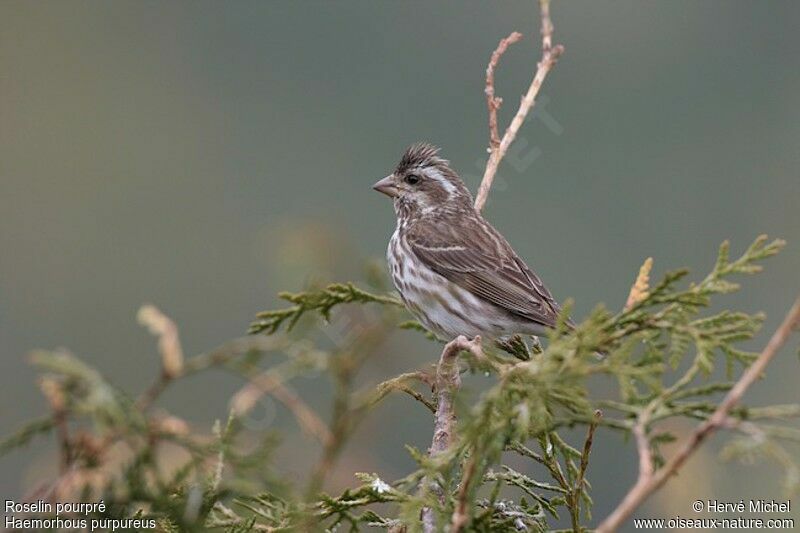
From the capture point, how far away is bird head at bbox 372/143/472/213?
29.7ft

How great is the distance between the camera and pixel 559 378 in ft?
11.9

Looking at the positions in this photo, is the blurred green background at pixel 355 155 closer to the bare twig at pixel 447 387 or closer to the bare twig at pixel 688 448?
the bare twig at pixel 447 387

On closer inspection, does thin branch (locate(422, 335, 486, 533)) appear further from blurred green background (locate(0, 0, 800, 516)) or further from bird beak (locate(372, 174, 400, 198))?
blurred green background (locate(0, 0, 800, 516))

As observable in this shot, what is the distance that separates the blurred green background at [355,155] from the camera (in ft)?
235

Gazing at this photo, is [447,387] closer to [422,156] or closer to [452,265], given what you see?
[452,265]

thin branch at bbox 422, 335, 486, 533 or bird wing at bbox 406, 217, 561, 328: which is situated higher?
bird wing at bbox 406, 217, 561, 328

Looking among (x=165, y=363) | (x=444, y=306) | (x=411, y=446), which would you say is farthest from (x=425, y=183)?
(x=165, y=363)

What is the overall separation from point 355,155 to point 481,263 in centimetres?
8041

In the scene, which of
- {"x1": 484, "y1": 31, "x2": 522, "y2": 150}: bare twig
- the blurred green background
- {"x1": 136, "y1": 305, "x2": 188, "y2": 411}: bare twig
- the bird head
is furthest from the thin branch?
the blurred green background

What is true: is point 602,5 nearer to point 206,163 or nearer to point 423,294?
point 206,163

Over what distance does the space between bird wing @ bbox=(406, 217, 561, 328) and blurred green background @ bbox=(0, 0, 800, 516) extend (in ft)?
110

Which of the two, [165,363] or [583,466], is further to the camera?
[583,466]

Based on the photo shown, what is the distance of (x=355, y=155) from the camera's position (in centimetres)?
8856

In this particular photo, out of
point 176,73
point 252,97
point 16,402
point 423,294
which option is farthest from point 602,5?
point 423,294
